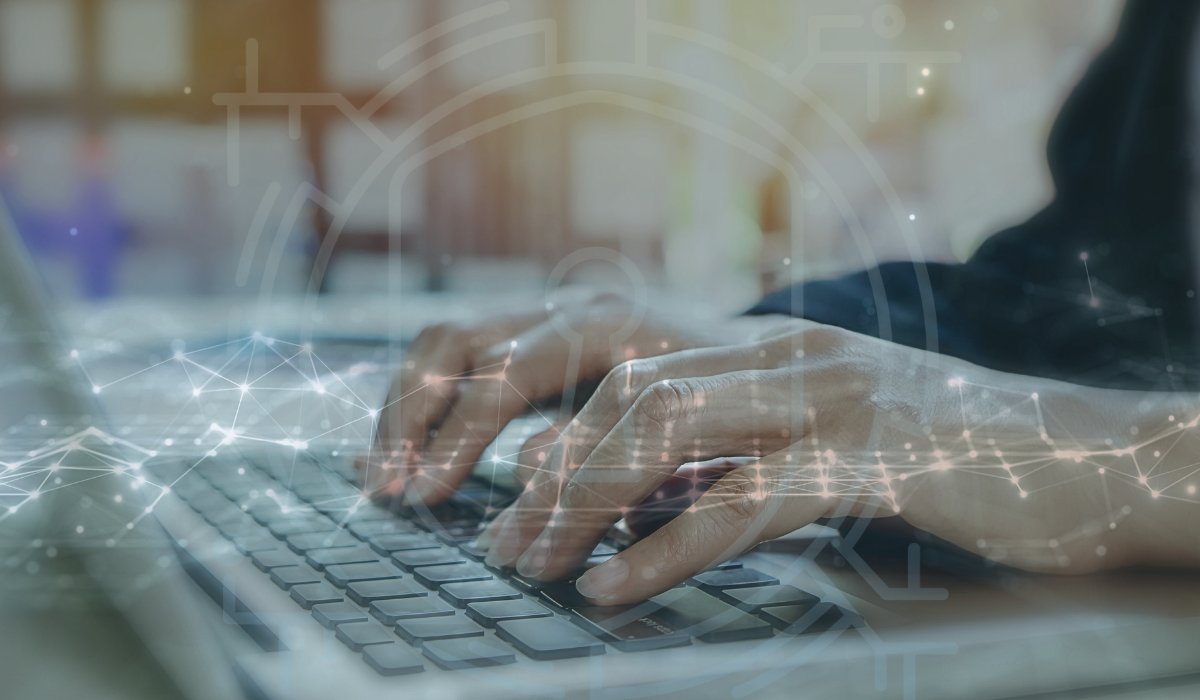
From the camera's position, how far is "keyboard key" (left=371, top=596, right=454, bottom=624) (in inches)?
8.7

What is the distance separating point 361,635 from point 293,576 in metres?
0.07

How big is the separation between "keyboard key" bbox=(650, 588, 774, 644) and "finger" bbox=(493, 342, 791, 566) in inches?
3.2

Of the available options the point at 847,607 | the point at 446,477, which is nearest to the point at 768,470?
the point at 847,607

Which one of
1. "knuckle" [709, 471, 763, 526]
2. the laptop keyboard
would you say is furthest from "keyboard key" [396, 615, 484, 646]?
"knuckle" [709, 471, 763, 526]

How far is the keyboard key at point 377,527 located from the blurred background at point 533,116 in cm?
39

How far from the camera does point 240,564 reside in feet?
0.92

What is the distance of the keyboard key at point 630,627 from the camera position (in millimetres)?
214

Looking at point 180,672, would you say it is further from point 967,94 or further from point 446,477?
point 967,94

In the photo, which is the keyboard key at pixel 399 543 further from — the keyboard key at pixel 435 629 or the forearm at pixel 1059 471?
the forearm at pixel 1059 471

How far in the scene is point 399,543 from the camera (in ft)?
1.03

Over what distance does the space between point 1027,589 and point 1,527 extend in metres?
0.33

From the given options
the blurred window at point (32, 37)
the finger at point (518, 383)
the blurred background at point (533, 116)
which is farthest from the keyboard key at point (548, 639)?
the blurred window at point (32, 37)

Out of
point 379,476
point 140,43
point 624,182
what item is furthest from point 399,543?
point 140,43

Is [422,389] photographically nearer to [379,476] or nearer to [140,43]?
[379,476]
